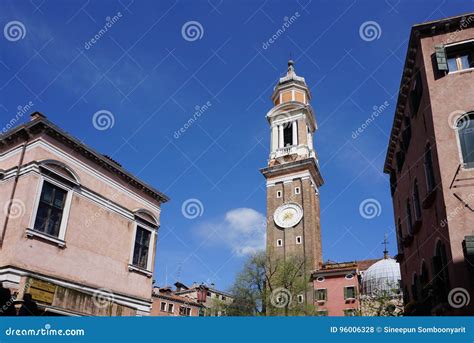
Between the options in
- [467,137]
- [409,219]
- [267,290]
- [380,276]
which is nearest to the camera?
[467,137]

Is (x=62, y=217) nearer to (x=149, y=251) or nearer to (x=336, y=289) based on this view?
(x=149, y=251)

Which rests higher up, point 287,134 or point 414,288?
point 287,134

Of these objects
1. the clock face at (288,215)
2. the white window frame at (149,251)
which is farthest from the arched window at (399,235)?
the clock face at (288,215)

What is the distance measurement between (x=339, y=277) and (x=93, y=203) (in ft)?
111

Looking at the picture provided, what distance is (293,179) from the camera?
169ft

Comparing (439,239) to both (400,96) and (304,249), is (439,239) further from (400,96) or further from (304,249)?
(304,249)

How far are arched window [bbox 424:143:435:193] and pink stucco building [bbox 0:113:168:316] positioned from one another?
40.5 ft

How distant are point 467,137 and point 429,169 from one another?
177 cm

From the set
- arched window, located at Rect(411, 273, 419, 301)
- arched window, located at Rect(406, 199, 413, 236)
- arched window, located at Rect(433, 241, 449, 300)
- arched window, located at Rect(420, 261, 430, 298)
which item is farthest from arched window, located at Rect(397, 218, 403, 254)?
arched window, located at Rect(433, 241, 449, 300)

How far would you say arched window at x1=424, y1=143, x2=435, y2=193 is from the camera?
47.4ft

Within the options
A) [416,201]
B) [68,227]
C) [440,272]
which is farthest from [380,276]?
[68,227]

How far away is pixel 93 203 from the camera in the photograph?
56.3 feet

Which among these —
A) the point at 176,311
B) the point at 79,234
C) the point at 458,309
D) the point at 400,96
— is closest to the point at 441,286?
the point at 458,309

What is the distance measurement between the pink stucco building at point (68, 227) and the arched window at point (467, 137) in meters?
13.5
